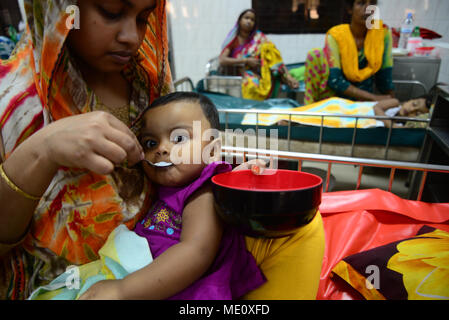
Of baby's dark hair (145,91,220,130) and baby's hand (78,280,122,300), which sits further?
baby's dark hair (145,91,220,130)

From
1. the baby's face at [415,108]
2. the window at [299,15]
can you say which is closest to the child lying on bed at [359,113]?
the baby's face at [415,108]

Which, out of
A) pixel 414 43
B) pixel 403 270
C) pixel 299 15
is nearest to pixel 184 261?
pixel 403 270

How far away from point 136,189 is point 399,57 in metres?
3.34

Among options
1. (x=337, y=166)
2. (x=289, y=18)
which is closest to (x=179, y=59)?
(x=289, y=18)

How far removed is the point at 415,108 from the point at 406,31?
1836 millimetres

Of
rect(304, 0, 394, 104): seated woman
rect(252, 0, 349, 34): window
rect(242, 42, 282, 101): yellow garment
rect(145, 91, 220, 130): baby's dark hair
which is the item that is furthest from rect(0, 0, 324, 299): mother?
rect(252, 0, 349, 34): window

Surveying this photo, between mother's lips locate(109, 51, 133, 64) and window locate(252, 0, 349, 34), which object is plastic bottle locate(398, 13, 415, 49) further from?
mother's lips locate(109, 51, 133, 64)

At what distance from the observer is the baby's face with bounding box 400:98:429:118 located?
216cm

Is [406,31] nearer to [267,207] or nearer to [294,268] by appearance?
[294,268]

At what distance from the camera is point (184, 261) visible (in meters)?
0.55

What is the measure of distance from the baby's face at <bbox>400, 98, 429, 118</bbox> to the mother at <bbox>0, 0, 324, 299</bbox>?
6.41 feet

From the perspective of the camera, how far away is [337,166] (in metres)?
2.99

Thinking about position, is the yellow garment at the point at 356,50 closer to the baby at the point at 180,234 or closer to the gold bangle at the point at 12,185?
the baby at the point at 180,234

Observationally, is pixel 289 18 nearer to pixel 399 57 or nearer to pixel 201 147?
pixel 399 57
